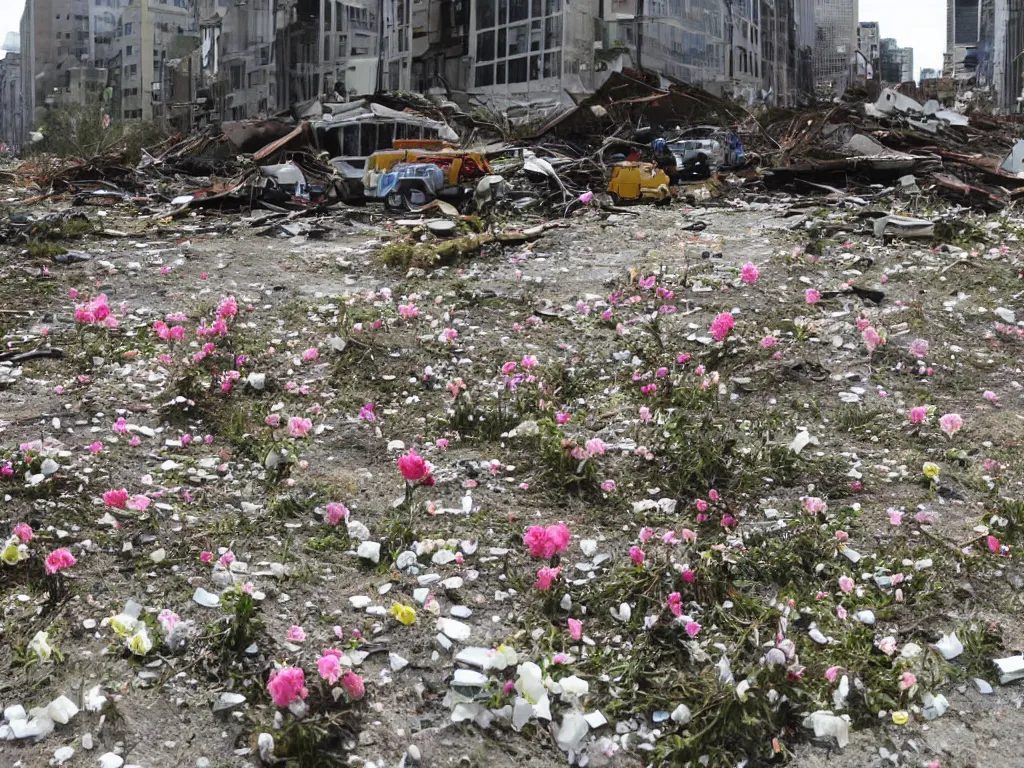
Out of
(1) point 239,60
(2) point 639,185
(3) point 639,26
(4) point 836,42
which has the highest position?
(4) point 836,42

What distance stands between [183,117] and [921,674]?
38.6m

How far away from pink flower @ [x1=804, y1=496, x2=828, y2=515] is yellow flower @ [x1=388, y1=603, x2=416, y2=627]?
1.61 m

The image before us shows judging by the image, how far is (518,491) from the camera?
12.6 feet

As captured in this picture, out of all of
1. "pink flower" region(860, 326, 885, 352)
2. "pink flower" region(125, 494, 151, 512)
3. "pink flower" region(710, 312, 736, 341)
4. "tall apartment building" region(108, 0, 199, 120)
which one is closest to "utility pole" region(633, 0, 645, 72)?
"pink flower" region(860, 326, 885, 352)

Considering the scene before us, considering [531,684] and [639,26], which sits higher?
[639,26]

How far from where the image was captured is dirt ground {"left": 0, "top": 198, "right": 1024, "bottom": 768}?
98.1 inches

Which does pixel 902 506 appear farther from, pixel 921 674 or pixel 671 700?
pixel 671 700

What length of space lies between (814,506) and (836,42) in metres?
47.1

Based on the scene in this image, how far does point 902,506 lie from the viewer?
Result: 361cm

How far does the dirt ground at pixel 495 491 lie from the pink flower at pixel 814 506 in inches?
2.4

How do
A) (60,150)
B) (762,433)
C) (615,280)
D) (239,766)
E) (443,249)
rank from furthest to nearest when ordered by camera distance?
(60,150)
(443,249)
(615,280)
(762,433)
(239,766)

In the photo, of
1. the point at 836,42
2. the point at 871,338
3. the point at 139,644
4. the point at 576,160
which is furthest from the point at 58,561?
the point at 836,42

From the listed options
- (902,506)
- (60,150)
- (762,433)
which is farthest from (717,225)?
(60,150)

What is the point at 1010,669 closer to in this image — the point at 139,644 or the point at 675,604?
the point at 675,604
